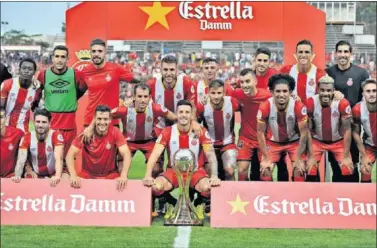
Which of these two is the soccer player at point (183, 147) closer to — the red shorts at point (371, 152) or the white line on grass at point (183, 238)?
the white line on grass at point (183, 238)

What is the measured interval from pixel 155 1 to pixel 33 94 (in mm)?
2939

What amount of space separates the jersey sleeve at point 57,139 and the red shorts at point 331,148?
109 inches

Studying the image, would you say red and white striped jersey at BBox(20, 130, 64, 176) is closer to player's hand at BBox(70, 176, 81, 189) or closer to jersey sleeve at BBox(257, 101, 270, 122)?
player's hand at BBox(70, 176, 81, 189)

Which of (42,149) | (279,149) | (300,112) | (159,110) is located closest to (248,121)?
(279,149)

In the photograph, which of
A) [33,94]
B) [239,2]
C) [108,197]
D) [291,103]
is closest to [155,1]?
[239,2]

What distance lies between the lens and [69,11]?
1132cm

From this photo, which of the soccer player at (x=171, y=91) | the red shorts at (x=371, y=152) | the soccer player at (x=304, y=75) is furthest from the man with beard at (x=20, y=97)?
the red shorts at (x=371, y=152)

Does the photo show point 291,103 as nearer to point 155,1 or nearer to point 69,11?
point 155,1

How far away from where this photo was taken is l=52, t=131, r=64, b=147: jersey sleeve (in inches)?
320

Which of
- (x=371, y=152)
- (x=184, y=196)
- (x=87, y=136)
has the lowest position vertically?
(x=184, y=196)

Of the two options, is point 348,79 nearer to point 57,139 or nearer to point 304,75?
point 304,75

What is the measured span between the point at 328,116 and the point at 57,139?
2919 millimetres

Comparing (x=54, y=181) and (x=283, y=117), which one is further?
(x=283, y=117)

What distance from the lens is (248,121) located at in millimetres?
8656
